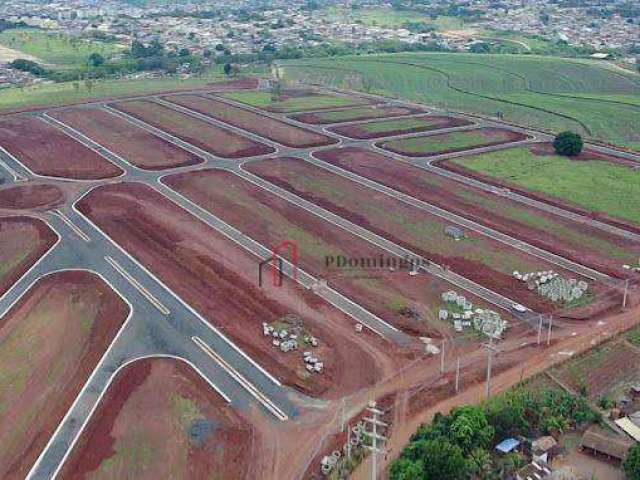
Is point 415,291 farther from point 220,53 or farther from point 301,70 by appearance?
point 220,53

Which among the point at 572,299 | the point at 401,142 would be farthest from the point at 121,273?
the point at 401,142

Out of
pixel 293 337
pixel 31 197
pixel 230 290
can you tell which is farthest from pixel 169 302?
pixel 31 197

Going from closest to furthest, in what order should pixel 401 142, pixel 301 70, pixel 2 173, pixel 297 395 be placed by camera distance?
pixel 297 395 < pixel 2 173 < pixel 401 142 < pixel 301 70

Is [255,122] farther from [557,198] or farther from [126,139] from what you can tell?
[557,198]

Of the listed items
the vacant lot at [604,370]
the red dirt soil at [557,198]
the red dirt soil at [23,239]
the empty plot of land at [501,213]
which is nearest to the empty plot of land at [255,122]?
the empty plot of land at [501,213]

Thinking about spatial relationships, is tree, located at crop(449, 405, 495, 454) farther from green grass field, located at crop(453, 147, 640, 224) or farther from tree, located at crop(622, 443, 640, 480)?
green grass field, located at crop(453, 147, 640, 224)

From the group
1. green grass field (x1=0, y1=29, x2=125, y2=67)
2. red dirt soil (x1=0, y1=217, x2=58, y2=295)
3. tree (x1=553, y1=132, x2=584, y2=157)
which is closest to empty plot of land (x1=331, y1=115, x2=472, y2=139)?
tree (x1=553, y1=132, x2=584, y2=157)
